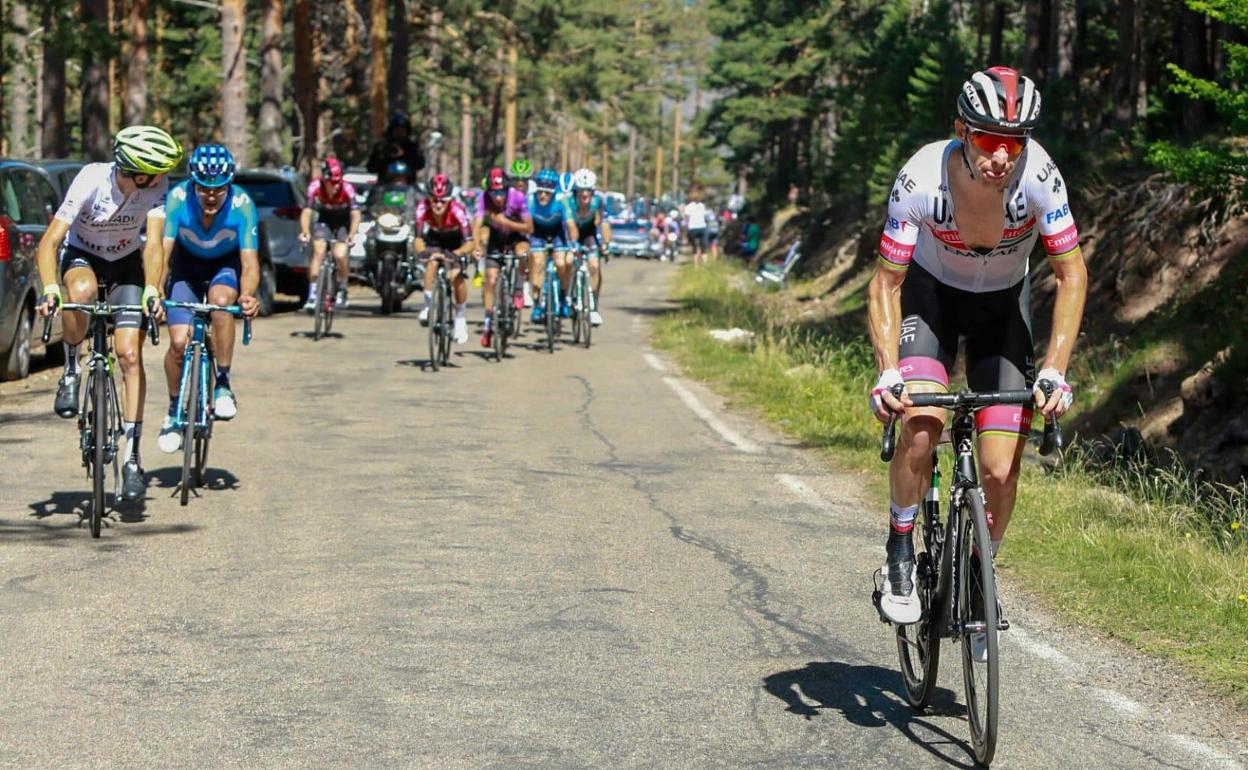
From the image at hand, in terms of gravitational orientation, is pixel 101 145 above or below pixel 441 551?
above

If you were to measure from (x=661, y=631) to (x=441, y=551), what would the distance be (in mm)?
1927

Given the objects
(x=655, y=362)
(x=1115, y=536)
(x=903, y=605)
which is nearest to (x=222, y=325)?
(x=1115, y=536)

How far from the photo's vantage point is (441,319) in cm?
1898

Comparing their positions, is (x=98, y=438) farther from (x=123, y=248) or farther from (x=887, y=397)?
(x=887, y=397)

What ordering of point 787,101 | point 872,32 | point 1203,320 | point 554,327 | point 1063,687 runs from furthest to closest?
point 787,101 < point 872,32 < point 554,327 < point 1203,320 < point 1063,687

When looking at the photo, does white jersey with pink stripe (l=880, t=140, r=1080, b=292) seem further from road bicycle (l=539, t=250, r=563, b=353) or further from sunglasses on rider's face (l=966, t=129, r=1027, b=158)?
road bicycle (l=539, t=250, r=563, b=353)

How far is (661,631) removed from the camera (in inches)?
294

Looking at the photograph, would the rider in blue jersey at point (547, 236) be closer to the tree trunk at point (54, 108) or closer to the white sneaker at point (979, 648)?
the tree trunk at point (54, 108)

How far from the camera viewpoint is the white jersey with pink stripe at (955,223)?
19.9 ft

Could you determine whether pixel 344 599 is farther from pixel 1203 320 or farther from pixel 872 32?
pixel 872 32

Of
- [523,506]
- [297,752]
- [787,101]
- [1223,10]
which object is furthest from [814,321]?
[787,101]

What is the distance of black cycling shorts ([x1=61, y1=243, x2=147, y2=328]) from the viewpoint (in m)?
9.78

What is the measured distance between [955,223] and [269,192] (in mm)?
21832

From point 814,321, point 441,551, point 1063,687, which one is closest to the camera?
point 1063,687
